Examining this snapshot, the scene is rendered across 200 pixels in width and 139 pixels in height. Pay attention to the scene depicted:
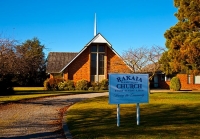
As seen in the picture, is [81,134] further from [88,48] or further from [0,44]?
[88,48]

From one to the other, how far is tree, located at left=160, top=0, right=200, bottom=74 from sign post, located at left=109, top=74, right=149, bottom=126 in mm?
9556

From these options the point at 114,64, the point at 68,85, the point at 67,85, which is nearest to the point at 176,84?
the point at 114,64

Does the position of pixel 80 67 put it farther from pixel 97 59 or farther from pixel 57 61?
pixel 57 61

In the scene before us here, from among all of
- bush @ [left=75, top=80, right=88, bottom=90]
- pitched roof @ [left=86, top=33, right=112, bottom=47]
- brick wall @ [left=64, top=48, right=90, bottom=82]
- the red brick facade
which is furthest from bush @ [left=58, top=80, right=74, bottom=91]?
pitched roof @ [left=86, top=33, right=112, bottom=47]

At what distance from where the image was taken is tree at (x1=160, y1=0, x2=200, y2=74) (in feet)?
66.5

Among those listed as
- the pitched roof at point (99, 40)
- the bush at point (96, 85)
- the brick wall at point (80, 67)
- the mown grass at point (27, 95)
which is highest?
the pitched roof at point (99, 40)

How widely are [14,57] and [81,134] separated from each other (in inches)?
423

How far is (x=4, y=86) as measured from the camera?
98.1 feet

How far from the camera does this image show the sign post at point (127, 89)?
35.9 ft

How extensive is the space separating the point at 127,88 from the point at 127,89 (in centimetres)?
4

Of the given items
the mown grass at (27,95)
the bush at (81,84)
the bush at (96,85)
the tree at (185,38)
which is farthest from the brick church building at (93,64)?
the tree at (185,38)

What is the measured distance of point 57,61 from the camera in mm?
49656

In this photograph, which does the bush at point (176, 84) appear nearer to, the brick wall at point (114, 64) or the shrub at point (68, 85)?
the brick wall at point (114, 64)

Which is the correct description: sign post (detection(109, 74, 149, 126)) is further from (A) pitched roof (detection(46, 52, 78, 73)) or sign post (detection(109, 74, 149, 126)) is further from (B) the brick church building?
(A) pitched roof (detection(46, 52, 78, 73))
